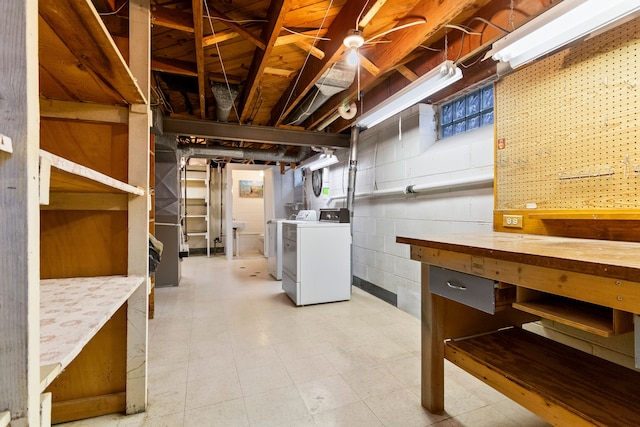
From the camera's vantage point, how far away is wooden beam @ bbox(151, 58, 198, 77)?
2.54m

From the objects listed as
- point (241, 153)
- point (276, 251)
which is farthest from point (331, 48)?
point (241, 153)

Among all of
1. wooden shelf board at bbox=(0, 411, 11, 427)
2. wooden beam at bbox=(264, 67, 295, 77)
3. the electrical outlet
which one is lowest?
wooden shelf board at bbox=(0, 411, 11, 427)

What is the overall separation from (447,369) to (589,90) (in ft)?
5.98

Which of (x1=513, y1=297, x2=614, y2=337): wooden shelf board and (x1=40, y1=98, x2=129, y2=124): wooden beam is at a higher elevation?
(x1=40, y1=98, x2=129, y2=124): wooden beam

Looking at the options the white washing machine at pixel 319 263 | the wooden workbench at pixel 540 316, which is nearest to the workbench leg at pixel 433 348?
the wooden workbench at pixel 540 316

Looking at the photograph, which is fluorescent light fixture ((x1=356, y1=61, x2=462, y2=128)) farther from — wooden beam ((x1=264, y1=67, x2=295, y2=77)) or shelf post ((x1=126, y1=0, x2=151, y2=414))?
shelf post ((x1=126, y1=0, x2=151, y2=414))

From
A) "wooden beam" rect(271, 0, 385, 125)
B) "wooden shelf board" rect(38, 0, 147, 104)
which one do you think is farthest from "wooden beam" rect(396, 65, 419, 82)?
"wooden shelf board" rect(38, 0, 147, 104)

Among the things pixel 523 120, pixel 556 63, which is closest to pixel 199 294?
pixel 523 120

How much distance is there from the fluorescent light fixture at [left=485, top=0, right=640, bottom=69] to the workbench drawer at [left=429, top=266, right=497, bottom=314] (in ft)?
3.86

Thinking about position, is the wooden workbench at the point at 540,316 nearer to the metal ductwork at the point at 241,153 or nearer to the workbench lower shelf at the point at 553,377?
the workbench lower shelf at the point at 553,377

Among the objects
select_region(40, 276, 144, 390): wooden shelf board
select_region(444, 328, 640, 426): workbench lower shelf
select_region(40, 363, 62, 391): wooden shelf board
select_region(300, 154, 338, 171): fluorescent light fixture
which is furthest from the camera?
select_region(300, 154, 338, 171): fluorescent light fixture

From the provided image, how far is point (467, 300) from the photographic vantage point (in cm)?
133

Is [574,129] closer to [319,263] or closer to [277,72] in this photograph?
[277,72]

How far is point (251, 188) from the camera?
25.8 feet
